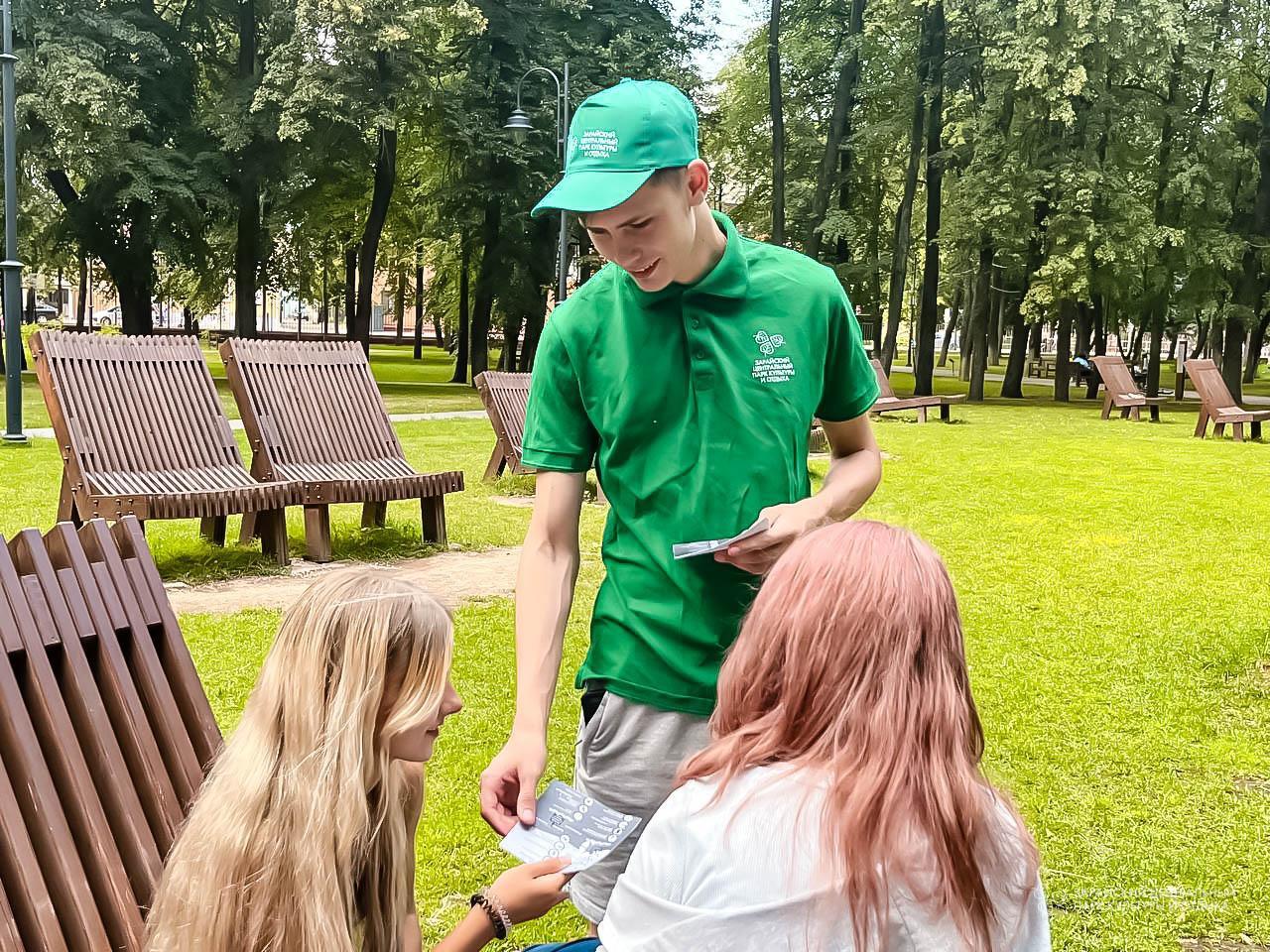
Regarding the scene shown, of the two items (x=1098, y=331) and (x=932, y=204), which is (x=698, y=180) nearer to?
(x=932, y=204)

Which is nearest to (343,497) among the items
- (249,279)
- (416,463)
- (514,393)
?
(514,393)

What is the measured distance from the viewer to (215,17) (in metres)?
30.7

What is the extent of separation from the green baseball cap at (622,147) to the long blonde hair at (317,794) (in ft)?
2.31

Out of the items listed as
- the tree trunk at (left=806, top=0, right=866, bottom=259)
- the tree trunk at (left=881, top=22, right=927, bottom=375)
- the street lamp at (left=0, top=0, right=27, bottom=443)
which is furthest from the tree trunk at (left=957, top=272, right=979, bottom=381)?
the street lamp at (left=0, top=0, right=27, bottom=443)

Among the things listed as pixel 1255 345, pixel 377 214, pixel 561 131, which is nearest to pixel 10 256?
pixel 561 131

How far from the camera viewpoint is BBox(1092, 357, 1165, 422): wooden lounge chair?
23266 mm

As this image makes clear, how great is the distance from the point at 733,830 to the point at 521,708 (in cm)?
73

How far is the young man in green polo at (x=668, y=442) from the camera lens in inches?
81.8

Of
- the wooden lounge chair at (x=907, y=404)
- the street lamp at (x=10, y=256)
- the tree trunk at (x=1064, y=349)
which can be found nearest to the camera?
the street lamp at (x=10, y=256)

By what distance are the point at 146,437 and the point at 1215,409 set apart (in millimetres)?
16416

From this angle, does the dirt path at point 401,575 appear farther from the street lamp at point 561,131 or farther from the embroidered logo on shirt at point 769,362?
the street lamp at point 561,131

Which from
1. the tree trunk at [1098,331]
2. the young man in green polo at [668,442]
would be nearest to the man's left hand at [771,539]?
the young man in green polo at [668,442]

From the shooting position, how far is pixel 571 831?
2.00 m

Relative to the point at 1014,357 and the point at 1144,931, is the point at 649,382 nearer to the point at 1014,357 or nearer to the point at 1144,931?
the point at 1144,931
